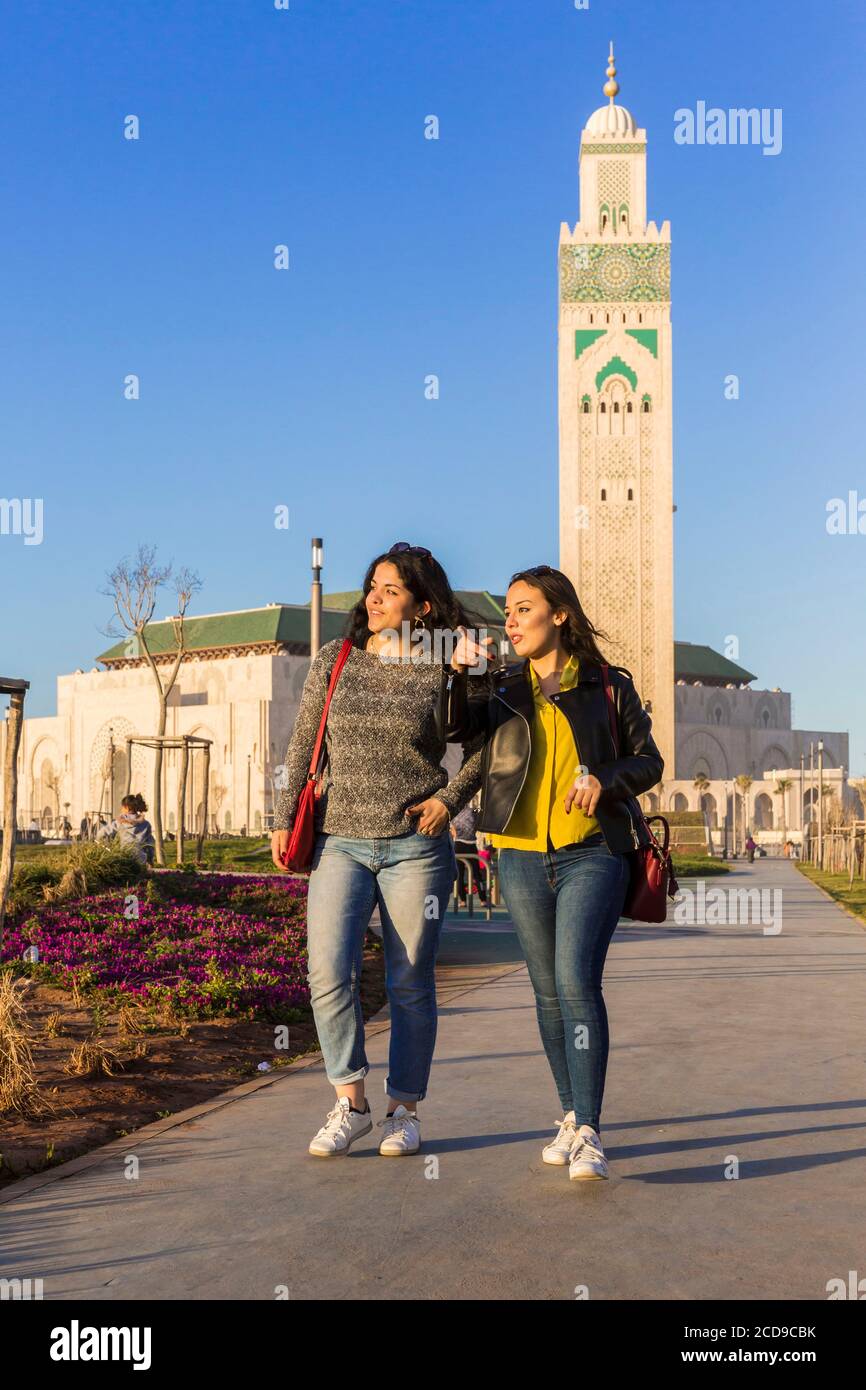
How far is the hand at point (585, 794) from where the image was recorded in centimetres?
470

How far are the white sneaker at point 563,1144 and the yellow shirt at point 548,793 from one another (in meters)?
0.91

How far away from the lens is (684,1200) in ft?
14.3

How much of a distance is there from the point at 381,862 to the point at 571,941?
737 millimetres

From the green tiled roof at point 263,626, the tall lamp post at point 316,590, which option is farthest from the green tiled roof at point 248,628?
the tall lamp post at point 316,590

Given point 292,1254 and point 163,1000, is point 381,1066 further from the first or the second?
point 292,1254

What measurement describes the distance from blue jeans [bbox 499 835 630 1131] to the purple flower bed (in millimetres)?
3438

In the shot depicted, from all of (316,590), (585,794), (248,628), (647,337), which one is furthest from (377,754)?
(248,628)

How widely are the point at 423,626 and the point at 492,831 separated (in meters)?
0.87

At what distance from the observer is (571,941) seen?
15.6 feet

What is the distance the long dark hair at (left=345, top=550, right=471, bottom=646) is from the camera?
17.5ft

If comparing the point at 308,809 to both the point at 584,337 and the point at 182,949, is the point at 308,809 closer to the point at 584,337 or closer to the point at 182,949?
the point at 182,949

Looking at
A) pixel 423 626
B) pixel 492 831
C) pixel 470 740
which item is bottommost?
pixel 492 831
